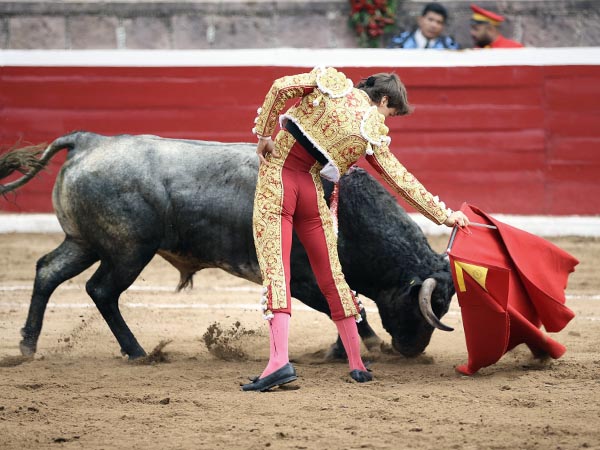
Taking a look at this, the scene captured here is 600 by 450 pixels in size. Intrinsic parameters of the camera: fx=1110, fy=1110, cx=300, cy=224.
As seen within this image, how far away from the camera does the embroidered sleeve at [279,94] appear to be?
364 cm

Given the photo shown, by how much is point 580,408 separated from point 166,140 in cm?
209

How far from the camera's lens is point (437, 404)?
3.54m

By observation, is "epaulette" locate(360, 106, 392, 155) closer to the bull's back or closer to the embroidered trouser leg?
the embroidered trouser leg

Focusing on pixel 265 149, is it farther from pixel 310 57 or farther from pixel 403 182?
pixel 310 57

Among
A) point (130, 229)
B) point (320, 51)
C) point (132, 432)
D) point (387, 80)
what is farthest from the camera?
point (320, 51)

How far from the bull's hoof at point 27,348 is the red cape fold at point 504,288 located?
1725 mm

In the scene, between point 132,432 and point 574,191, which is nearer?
point 132,432

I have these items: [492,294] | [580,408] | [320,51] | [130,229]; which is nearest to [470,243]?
[492,294]

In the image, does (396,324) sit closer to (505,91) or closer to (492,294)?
(492,294)

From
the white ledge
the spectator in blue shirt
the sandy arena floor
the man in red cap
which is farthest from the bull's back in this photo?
the man in red cap

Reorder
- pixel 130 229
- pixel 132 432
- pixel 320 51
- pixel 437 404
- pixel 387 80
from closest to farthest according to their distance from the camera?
1. pixel 132 432
2. pixel 437 404
3. pixel 387 80
4. pixel 130 229
5. pixel 320 51

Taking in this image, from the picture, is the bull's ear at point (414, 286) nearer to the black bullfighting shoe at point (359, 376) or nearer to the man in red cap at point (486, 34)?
the black bullfighting shoe at point (359, 376)

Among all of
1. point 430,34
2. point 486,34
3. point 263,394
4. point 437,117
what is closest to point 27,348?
point 263,394

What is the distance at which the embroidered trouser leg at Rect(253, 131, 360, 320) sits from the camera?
3781mm
